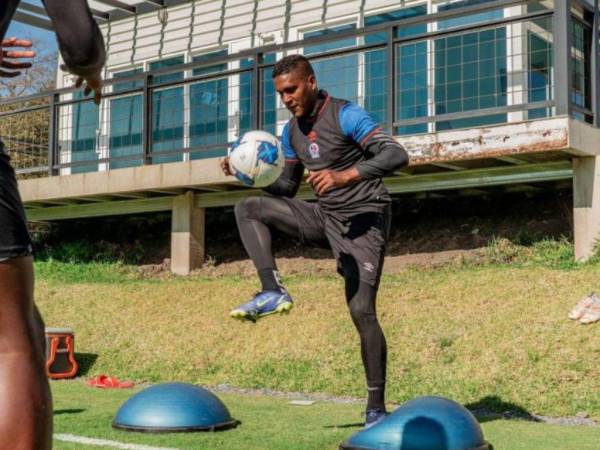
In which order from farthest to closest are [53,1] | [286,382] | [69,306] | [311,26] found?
[311,26]
[69,306]
[286,382]
[53,1]

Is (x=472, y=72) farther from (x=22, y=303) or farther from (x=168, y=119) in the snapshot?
(x=22, y=303)

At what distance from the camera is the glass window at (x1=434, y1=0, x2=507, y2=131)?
472 inches

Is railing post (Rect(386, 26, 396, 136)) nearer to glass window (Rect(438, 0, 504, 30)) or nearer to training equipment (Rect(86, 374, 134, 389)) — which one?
glass window (Rect(438, 0, 504, 30))

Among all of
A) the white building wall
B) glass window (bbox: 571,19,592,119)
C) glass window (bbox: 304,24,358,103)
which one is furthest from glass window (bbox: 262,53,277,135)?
glass window (bbox: 571,19,592,119)

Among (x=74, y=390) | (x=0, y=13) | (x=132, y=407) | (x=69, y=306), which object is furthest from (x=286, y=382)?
(x=0, y=13)

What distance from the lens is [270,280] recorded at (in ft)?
18.5

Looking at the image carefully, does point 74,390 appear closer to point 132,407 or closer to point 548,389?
point 132,407

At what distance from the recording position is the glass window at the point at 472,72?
11977mm

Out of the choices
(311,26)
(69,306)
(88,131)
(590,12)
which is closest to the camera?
(590,12)

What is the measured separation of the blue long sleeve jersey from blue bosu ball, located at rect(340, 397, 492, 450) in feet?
4.72

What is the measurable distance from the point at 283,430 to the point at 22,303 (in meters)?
4.38

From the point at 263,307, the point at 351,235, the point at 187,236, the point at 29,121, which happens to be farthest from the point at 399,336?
the point at 29,121

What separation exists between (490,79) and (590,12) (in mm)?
1552

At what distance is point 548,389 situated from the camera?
776 cm
